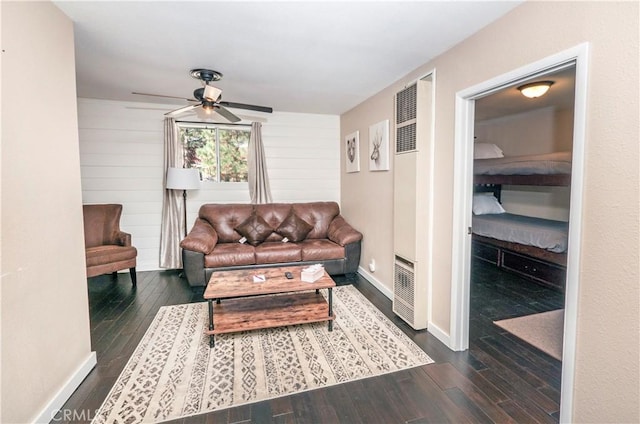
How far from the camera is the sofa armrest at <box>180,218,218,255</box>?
3.75 metres

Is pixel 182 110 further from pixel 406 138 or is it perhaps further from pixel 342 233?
pixel 342 233

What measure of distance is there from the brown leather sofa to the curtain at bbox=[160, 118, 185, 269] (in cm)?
39

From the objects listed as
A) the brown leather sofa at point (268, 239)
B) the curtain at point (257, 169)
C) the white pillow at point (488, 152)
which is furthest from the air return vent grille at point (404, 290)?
the white pillow at point (488, 152)

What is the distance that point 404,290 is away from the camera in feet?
9.72

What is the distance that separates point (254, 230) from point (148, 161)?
1.89 meters

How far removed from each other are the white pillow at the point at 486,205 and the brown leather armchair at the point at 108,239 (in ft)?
17.8

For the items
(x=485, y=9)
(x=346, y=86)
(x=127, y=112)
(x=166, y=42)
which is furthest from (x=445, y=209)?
(x=127, y=112)

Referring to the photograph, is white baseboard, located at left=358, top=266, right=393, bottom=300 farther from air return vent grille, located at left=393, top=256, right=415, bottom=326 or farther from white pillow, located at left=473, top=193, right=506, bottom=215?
white pillow, located at left=473, top=193, right=506, bottom=215

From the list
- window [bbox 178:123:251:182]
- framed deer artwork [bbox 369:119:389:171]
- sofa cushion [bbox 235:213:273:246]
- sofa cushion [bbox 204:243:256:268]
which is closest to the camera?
framed deer artwork [bbox 369:119:389:171]

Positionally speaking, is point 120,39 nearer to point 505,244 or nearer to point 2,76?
point 2,76

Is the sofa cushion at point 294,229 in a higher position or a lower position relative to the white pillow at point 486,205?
lower

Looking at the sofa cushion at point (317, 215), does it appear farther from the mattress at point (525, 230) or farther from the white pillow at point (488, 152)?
the white pillow at point (488, 152)

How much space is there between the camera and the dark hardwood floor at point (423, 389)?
5.79 feet

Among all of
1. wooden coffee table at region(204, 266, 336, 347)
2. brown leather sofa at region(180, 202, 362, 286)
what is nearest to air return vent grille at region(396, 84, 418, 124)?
wooden coffee table at region(204, 266, 336, 347)
